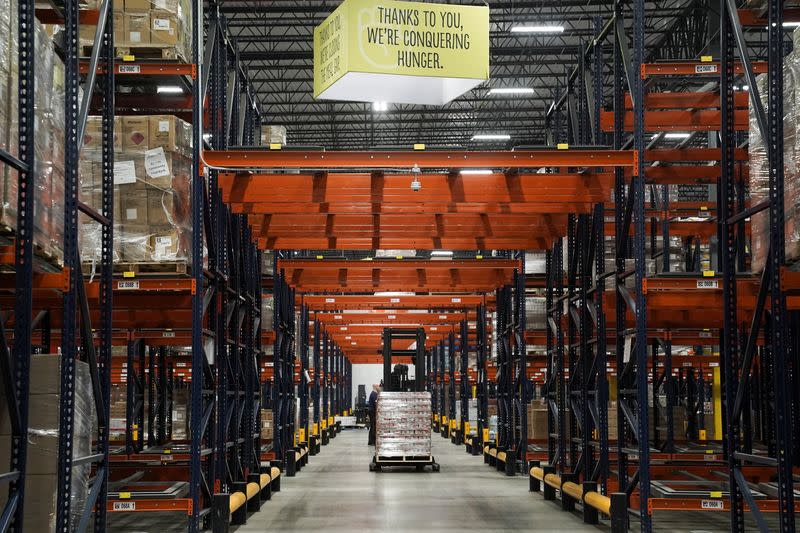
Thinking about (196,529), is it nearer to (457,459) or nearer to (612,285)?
(612,285)

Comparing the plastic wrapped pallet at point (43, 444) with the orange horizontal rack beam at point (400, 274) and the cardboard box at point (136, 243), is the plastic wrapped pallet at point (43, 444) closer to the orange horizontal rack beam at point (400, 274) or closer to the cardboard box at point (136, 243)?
the cardboard box at point (136, 243)

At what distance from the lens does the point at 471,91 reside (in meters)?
31.3

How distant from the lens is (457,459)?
23500mm

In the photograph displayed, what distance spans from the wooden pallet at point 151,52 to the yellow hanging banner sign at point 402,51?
5.38 ft

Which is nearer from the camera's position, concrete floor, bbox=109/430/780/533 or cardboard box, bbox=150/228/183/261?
cardboard box, bbox=150/228/183/261

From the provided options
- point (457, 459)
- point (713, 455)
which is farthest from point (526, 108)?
point (713, 455)

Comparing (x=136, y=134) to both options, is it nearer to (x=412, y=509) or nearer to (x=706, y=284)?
(x=706, y=284)

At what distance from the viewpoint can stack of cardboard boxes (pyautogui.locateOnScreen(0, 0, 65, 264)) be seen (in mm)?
5395

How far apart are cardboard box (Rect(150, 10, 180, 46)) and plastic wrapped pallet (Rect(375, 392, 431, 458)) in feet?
38.3

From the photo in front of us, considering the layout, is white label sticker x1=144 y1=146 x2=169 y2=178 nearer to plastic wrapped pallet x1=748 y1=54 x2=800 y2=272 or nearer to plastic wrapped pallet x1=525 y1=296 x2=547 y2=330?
plastic wrapped pallet x1=748 y1=54 x2=800 y2=272

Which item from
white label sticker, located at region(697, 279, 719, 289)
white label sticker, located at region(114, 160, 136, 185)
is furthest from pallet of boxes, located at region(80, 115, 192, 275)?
white label sticker, located at region(697, 279, 719, 289)

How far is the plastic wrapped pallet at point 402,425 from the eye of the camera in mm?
19906

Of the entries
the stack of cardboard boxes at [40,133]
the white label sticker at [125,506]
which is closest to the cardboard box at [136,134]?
the stack of cardboard boxes at [40,133]

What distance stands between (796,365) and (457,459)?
1199 centimetres
